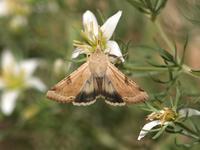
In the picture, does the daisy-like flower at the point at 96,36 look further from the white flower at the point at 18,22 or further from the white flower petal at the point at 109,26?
the white flower at the point at 18,22

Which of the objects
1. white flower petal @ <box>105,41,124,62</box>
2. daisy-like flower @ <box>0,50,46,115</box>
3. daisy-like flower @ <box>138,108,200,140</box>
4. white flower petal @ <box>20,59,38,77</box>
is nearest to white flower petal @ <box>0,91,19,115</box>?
daisy-like flower @ <box>0,50,46,115</box>

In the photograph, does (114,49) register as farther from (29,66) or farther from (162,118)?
(29,66)

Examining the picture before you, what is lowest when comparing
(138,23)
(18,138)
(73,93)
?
(18,138)

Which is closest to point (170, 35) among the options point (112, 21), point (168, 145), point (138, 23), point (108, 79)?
point (168, 145)

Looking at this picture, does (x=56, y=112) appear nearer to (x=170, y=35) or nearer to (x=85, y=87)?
(x=170, y=35)

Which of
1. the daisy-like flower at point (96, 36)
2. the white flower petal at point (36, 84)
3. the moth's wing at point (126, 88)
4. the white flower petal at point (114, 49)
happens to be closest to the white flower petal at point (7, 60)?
the white flower petal at point (36, 84)

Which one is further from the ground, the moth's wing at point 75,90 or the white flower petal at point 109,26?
the white flower petal at point 109,26

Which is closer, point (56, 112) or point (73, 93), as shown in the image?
point (73, 93)
